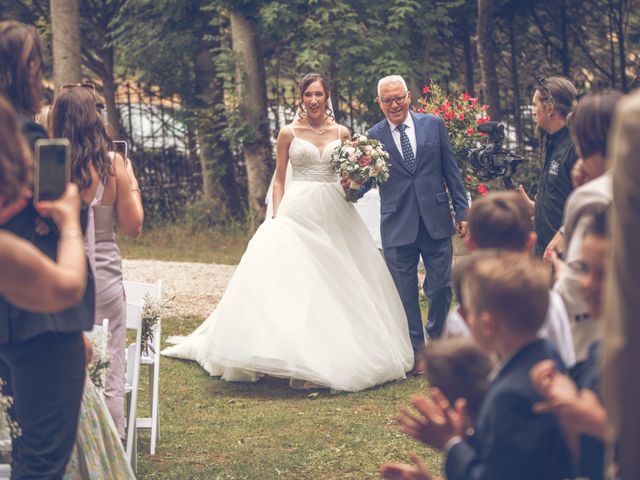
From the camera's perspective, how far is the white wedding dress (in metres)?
7.57

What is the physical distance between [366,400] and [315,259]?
3.91ft

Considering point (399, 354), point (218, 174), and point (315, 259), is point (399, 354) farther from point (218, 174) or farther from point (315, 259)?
point (218, 174)

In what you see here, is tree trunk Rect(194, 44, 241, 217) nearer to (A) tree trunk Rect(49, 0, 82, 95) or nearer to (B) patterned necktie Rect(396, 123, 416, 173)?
(A) tree trunk Rect(49, 0, 82, 95)

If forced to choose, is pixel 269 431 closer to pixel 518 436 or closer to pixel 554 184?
pixel 554 184

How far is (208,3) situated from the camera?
16406 millimetres

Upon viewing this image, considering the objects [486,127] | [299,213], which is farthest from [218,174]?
[486,127]

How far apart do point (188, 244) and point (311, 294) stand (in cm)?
848

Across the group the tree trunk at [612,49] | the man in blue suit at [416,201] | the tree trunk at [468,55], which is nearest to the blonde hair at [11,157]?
the man in blue suit at [416,201]

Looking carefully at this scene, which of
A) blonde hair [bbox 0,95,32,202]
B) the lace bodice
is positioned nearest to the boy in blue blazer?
blonde hair [bbox 0,95,32,202]

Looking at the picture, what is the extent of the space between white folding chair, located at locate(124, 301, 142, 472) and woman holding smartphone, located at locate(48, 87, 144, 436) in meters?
0.08

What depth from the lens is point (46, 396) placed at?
11.9 ft

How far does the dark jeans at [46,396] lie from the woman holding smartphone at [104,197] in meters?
0.99

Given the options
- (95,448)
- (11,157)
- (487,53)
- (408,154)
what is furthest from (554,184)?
(487,53)

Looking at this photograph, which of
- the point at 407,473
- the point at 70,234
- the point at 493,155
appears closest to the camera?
the point at 407,473
